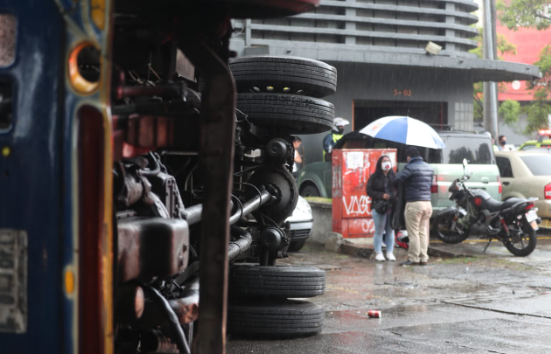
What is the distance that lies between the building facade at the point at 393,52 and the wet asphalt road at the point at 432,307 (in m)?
8.28

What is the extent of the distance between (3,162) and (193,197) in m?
2.72

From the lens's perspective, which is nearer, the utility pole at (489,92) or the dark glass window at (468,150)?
the dark glass window at (468,150)

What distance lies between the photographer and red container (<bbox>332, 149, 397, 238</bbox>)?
14180 mm

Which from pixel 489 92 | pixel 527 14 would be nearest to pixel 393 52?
pixel 489 92

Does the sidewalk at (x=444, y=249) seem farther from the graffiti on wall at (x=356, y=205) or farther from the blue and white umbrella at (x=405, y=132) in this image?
the blue and white umbrella at (x=405, y=132)

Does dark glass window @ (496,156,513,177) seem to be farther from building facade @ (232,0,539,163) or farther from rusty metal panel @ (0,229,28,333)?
rusty metal panel @ (0,229,28,333)

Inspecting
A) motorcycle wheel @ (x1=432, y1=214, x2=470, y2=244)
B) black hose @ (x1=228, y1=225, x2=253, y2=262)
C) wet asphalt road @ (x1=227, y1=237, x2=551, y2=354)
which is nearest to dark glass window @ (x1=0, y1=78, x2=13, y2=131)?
black hose @ (x1=228, y1=225, x2=253, y2=262)

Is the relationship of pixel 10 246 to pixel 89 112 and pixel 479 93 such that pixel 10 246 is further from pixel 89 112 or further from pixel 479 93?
pixel 479 93

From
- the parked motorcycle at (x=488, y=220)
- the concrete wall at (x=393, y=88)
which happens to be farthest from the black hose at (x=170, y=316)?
the concrete wall at (x=393, y=88)

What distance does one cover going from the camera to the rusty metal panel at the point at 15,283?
235cm

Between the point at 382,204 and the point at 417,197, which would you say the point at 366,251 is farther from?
the point at 417,197

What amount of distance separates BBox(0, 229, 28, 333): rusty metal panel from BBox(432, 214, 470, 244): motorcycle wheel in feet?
41.2

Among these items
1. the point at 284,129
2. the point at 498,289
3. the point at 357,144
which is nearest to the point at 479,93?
the point at 357,144

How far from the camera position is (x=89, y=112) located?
232 centimetres
